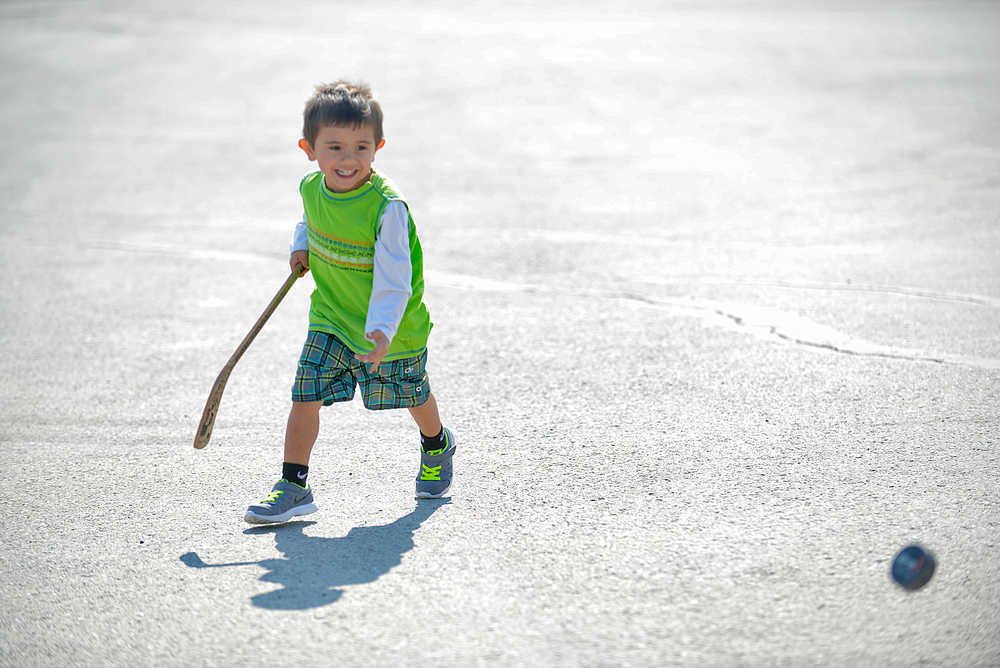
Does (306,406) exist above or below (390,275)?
below

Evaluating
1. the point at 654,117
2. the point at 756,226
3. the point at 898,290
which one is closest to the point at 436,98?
the point at 654,117

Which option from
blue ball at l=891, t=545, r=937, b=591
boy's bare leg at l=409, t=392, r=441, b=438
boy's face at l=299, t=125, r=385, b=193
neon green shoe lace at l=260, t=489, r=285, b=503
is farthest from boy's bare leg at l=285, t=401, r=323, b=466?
blue ball at l=891, t=545, r=937, b=591

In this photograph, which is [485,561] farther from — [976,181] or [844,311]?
Result: [976,181]

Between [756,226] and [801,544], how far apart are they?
4.80m

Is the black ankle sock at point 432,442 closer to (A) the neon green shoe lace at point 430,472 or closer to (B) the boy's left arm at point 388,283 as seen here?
(A) the neon green shoe lace at point 430,472

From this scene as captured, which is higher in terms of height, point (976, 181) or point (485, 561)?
point (976, 181)

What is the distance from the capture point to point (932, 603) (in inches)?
115

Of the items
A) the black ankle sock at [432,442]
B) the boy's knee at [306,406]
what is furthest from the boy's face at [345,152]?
the black ankle sock at [432,442]

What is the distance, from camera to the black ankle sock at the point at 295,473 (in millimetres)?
3658

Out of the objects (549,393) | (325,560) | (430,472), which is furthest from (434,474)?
(549,393)

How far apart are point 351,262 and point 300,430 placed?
2.08 ft

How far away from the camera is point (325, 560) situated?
3322mm

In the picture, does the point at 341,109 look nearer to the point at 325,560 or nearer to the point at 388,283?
the point at 388,283

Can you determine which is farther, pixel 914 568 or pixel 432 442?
pixel 432 442
